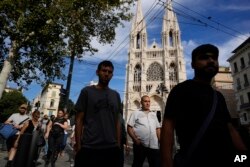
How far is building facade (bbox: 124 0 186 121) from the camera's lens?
62031 mm

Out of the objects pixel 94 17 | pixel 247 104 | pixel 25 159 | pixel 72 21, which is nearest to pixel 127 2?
pixel 94 17

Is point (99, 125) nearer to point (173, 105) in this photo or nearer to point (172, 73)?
point (173, 105)

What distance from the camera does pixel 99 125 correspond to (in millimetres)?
2947

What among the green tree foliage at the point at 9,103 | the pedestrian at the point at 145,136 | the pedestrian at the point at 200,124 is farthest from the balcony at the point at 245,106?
the green tree foliage at the point at 9,103

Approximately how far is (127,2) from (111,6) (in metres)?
1.13

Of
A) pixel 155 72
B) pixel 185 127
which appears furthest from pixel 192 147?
pixel 155 72

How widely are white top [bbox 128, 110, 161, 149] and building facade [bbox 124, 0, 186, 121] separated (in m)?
55.5

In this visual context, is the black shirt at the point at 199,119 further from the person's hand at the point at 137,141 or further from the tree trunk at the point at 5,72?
the tree trunk at the point at 5,72

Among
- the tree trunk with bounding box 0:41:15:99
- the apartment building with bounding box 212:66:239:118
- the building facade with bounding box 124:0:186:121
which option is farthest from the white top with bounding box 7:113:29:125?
the building facade with bounding box 124:0:186:121

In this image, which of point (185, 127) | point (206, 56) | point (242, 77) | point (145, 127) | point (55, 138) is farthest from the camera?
point (242, 77)

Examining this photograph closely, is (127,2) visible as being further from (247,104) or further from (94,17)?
(247,104)

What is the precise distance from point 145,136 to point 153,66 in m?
63.0

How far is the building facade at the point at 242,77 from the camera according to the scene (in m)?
32.6

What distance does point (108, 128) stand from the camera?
117 inches
